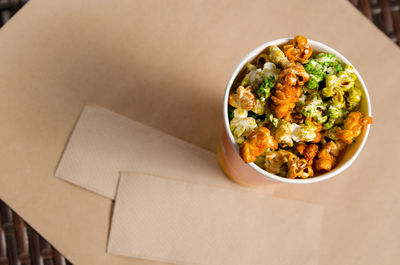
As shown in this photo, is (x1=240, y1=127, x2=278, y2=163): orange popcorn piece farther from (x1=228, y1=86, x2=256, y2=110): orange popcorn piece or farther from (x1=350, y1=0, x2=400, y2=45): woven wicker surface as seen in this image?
(x1=350, y1=0, x2=400, y2=45): woven wicker surface

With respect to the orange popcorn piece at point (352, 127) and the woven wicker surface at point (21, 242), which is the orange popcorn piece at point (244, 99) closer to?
the orange popcorn piece at point (352, 127)

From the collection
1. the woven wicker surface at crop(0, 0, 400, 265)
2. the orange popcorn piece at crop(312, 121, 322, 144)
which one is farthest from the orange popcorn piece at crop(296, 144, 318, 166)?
the woven wicker surface at crop(0, 0, 400, 265)

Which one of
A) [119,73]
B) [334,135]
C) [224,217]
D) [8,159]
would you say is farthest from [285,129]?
[8,159]

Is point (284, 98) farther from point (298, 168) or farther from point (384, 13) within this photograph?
point (384, 13)

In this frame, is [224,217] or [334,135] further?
[224,217]

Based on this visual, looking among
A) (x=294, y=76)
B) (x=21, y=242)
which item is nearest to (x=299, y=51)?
(x=294, y=76)

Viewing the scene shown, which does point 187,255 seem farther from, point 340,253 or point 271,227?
point 340,253
